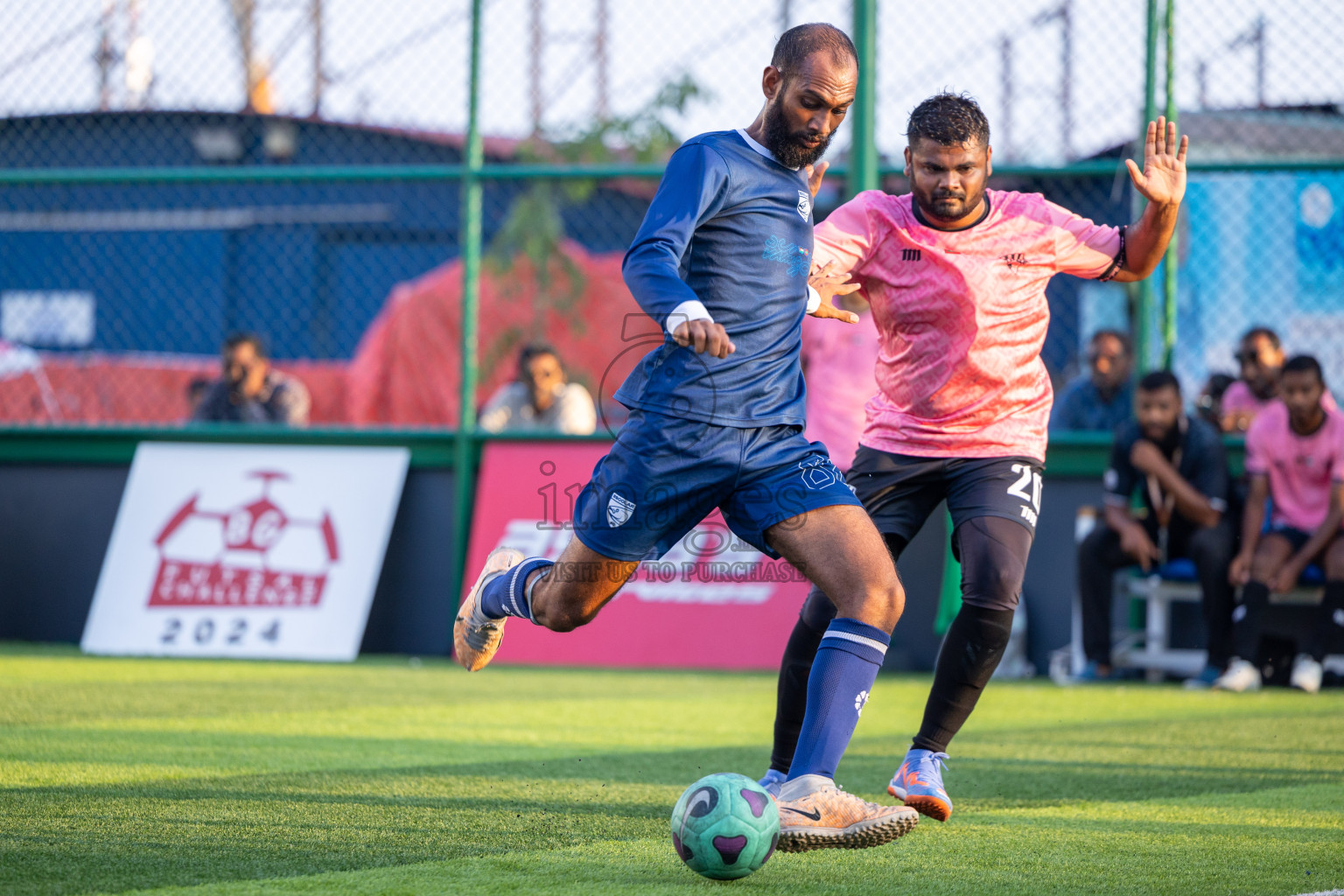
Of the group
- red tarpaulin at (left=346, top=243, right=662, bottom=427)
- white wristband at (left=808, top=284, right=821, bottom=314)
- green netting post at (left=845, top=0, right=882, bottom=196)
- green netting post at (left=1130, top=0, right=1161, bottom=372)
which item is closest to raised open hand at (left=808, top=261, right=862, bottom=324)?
white wristband at (left=808, top=284, right=821, bottom=314)

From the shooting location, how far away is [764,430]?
3.74 m

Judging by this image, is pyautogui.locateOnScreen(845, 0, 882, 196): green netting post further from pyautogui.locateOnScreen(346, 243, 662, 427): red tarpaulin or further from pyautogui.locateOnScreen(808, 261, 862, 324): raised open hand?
pyautogui.locateOnScreen(808, 261, 862, 324): raised open hand

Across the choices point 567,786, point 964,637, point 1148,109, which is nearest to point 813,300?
point 964,637

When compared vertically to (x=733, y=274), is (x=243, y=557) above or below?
below

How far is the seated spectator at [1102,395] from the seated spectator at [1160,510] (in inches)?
28.1

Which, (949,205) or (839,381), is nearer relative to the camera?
(949,205)

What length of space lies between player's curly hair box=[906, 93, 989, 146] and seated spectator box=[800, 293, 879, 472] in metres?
3.85

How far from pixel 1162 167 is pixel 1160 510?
4.16m

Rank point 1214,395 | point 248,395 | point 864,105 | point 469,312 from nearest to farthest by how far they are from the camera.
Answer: point 864,105, point 469,312, point 1214,395, point 248,395

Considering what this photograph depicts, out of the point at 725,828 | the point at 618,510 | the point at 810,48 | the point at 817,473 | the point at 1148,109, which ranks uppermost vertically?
the point at 1148,109

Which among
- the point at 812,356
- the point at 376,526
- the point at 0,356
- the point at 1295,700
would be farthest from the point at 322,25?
the point at 1295,700

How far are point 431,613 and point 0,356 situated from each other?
24.9 feet

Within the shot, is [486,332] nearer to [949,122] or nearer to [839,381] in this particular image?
[839,381]

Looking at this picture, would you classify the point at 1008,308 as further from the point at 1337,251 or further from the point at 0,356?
the point at 0,356
